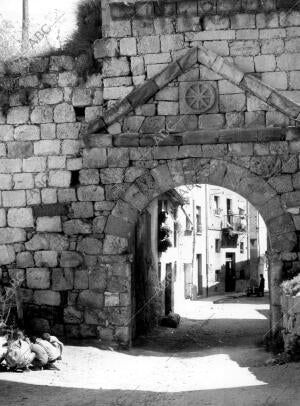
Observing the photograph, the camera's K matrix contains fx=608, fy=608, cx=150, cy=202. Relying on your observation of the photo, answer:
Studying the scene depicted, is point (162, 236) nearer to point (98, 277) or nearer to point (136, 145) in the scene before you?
point (98, 277)

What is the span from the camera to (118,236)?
356 inches

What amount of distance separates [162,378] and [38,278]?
2.88 metres

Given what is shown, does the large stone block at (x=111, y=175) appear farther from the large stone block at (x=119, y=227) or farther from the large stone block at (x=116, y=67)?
the large stone block at (x=116, y=67)

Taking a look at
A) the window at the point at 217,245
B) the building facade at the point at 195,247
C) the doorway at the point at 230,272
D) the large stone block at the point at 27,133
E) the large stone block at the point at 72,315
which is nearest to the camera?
the large stone block at the point at 72,315

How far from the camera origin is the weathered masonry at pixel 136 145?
8.82m

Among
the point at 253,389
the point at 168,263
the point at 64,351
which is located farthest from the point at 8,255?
the point at 168,263

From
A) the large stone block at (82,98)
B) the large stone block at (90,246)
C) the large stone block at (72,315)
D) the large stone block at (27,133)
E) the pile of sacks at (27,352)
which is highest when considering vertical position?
the large stone block at (82,98)

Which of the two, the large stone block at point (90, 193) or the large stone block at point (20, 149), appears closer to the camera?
the large stone block at point (90, 193)

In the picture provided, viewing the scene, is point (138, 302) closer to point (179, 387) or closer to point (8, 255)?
point (8, 255)

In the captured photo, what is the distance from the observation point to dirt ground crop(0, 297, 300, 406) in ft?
19.5

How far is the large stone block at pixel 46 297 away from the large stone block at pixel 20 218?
3.46 ft

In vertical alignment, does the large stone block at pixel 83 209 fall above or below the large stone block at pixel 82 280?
above

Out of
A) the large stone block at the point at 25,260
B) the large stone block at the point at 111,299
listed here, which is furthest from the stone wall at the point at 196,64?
the large stone block at the point at 111,299

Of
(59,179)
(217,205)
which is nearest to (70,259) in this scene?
(59,179)
